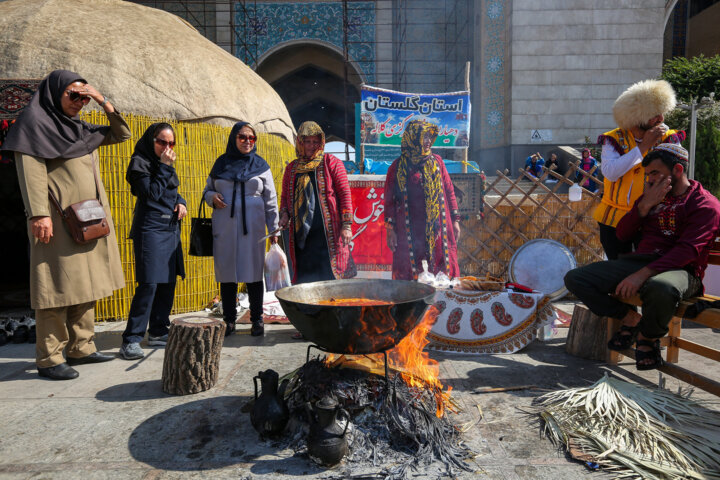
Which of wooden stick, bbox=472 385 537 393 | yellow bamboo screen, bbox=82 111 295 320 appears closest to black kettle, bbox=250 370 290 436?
wooden stick, bbox=472 385 537 393

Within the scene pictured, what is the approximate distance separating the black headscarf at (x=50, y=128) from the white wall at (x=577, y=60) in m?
12.2

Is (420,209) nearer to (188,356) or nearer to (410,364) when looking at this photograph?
(410,364)

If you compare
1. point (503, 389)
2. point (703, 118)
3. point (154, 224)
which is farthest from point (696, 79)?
point (154, 224)

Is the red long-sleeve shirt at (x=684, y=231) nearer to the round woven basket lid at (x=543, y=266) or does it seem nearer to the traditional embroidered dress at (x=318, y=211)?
the traditional embroidered dress at (x=318, y=211)

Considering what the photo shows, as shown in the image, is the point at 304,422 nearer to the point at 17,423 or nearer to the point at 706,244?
the point at 17,423

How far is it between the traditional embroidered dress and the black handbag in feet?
2.06

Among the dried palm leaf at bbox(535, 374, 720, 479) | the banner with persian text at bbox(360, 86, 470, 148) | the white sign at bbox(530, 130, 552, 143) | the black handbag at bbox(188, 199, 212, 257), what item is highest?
the white sign at bbox(530, 130, 552, 143)

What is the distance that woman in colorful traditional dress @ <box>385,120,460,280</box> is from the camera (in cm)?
347

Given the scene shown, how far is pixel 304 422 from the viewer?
202cm

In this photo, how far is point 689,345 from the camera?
2.66 meters

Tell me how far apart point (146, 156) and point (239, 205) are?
72cm

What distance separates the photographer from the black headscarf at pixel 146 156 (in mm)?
3094

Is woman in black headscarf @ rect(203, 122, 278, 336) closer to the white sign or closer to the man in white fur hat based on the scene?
the man in white fur hat

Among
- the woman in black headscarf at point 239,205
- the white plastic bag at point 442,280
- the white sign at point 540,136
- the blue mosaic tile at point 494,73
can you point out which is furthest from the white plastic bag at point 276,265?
the blue mosaic tile at point 494,73
